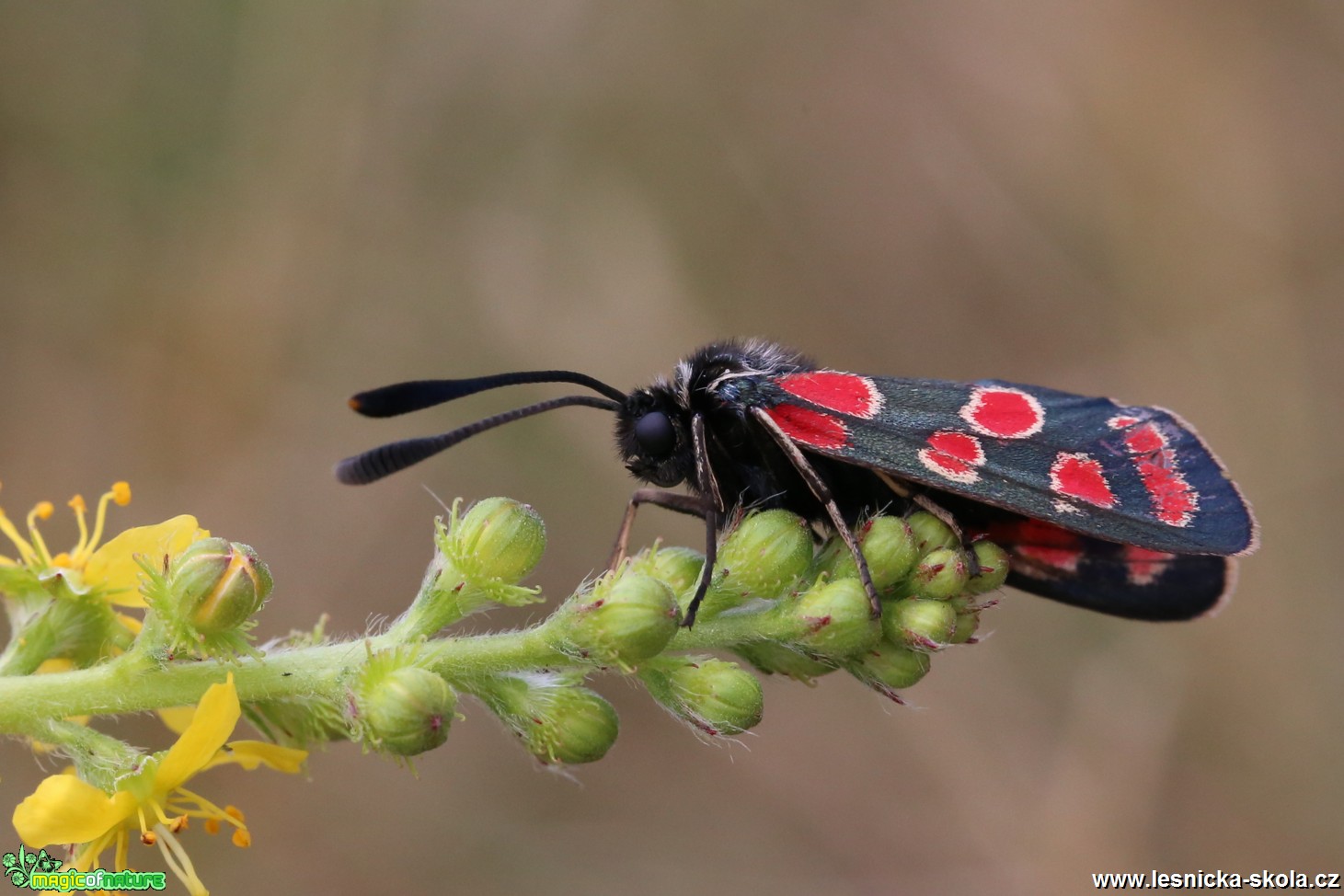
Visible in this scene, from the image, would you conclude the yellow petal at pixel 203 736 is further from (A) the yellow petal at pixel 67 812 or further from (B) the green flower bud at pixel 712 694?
(B) the green flower bud at pixel 712 694

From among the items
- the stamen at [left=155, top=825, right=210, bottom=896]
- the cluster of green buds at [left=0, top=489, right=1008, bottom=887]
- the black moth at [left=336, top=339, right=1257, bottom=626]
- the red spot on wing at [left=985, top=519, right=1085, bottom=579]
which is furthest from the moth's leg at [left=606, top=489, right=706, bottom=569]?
the stamen at [left=155, top=825, right=210, bottom=896]

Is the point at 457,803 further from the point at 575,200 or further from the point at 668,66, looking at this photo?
the point at 668,66

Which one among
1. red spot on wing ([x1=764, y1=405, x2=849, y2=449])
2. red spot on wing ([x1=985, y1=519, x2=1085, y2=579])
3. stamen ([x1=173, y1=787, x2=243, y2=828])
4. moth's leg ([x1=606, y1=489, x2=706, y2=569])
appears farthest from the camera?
red spot on wing ([x1=985, y1=519, x2=1085, y2=579])

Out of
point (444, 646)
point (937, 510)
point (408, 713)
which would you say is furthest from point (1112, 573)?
point (408, 713)

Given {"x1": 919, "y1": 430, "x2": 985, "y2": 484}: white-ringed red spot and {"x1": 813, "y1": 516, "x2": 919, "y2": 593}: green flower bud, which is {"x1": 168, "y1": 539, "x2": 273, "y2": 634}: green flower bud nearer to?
{"x1": 813, "y1": 516, "x2": 919, "y2": 593}: green flower bud

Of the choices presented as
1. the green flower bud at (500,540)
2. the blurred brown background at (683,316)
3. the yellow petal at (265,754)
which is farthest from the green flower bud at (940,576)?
the blurred brown background at (683,316)

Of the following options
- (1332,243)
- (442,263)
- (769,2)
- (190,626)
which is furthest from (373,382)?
(1332,243)

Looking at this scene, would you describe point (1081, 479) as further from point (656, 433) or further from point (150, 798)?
point (150, 798)
